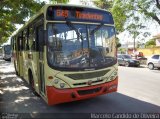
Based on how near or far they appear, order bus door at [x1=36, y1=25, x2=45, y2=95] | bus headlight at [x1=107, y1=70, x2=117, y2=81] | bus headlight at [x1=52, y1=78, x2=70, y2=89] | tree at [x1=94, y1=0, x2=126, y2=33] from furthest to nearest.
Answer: tree at [x1=94, y1=0, x2=126, y2=33] < bus headlight at [x1=107, y1=70, x2=117, y2=81] < bus door at [x1=36, y1=25, x2=45, y2=95] < bus headlight at [x1=52, y1=78, x2=70, y2=89]

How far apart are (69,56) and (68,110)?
1.71 m

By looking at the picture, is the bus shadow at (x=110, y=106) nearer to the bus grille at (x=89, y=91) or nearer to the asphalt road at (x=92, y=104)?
the asphalt road at (x=92, y=104)

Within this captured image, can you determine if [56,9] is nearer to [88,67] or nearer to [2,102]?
[88,67]

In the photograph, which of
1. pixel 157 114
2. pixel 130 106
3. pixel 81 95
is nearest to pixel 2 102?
pixel 81 95

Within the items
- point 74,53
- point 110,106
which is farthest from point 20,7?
point 110,106

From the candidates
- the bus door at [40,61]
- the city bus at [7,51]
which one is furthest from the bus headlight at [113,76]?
the city bus at [7,51]

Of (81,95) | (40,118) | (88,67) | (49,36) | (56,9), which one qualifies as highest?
(56,9)

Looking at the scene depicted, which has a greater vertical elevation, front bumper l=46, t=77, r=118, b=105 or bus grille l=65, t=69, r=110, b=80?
bus grille l=65, t=69, r=110, b=80

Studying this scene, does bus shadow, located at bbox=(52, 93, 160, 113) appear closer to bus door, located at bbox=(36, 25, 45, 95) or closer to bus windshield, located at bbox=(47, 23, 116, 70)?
bus door, located at bbox=(36, 25, 45, 95)

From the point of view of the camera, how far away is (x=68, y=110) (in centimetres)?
751

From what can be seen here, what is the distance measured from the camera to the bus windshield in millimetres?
6961

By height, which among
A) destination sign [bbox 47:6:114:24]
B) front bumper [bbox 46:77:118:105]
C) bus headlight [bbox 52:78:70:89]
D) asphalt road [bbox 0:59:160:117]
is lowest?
asphalt road [bbox 0:59:160:117]

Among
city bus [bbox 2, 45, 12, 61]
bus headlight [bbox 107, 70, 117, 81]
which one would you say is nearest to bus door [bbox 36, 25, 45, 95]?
bus headlight [bbox 107, 70, 117, 81]

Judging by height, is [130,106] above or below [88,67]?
below
